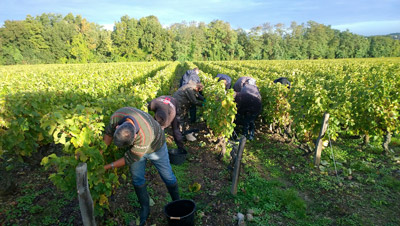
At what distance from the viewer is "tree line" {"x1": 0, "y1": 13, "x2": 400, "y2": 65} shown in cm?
5888

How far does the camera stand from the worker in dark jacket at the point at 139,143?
8.63ft

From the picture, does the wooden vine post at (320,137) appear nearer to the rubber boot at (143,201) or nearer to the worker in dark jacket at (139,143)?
the worker in dark jacket at (139,143)

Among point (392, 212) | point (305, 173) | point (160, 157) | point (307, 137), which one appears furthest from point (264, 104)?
point (160, 157)

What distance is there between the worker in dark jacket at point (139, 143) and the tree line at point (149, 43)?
217 ft

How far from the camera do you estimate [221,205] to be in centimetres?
381

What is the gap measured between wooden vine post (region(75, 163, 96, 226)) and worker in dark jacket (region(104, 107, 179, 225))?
45 cm

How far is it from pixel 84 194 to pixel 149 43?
70154 millimetres

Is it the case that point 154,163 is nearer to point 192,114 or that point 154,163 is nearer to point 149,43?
point 192,114

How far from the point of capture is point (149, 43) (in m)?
67.4

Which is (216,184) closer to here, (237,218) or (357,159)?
(237,218)

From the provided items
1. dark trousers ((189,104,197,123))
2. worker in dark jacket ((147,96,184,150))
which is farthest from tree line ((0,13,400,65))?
worker in dark jacket ((147,96,184,150))

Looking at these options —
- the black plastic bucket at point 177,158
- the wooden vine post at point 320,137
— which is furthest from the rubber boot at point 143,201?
the wooden vine post at point 320,137

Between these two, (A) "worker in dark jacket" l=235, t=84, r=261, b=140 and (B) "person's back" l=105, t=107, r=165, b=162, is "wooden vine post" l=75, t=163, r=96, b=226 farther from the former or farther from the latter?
(A) "worker in dark jacket" l=235, t=84, r=261, b=140

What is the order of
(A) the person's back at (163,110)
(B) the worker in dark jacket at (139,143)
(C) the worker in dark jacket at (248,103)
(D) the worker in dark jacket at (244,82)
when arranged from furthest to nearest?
(D) the worker in dark jacket at (244,82) < (C) the worker in dark jacket at (248,103) < (A) the person's back at (163,110) < (B) the worker in dark jacket at (139,143)
